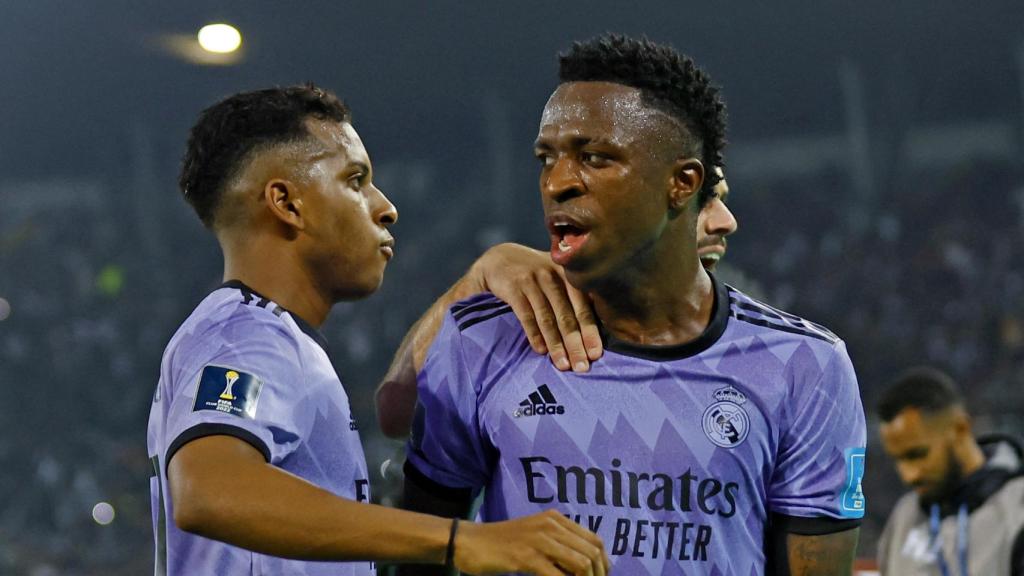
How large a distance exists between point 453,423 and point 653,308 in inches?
14.4

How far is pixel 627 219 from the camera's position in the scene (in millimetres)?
1868

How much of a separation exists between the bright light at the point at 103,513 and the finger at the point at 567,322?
9390mm

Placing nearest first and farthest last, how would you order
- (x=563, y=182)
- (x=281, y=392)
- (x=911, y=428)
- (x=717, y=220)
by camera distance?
(x=281, y=392) < (x=563, y=182) < (x=717, y=220) < (x=911, y=428)

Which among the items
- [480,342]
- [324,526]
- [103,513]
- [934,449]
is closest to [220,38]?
[103,513]

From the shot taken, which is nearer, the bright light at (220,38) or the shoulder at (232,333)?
the shoulder at (232,333)

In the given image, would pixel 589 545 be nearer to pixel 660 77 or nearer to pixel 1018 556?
pixel 660 77

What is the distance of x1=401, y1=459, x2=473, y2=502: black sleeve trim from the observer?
1972mm

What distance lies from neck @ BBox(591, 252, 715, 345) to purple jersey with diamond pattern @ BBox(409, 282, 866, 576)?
33 millimetres

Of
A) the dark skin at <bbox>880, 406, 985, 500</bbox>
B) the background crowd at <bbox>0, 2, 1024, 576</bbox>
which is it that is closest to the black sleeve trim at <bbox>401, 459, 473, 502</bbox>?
the dark skin at <bbox>880, 406, 985, 500</bbox>

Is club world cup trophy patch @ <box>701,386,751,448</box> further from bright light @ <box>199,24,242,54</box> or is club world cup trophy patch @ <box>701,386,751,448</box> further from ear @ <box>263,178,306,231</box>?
bright light @ <box>199,24,242,54</box>

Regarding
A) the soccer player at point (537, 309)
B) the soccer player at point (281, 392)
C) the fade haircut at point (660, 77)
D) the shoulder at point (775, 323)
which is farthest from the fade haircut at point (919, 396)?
the soccer player at point (281, 392)

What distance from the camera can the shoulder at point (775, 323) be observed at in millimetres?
1969

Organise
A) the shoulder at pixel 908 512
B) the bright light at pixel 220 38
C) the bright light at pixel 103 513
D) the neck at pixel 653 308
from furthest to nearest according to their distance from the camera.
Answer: the bright light at pixel 220 38
the bright light at pixel 103 513
the shoulder at pixel 908 512
the neck at pixel 653 308

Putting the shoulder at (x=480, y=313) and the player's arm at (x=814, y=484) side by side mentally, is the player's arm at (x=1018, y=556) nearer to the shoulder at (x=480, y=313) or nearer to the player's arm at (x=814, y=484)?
the player's arm at (x=814, y=484)
